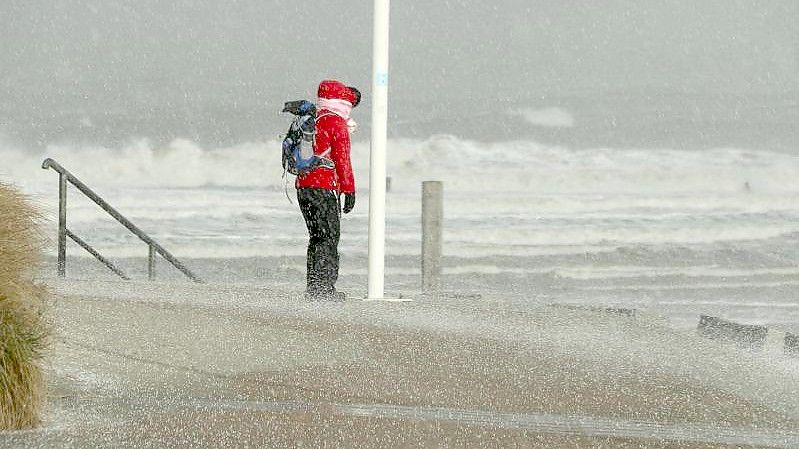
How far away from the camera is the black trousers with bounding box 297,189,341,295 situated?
11.8 m

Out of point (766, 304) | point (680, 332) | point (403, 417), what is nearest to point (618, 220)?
point (766, 304)

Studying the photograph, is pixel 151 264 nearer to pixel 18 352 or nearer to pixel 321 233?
pixel 321 233

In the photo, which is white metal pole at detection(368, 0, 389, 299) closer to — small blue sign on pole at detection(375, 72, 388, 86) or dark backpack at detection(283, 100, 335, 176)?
small blue sign on pole at detection(375, 72, 388, 86)

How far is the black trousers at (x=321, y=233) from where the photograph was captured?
11.8m

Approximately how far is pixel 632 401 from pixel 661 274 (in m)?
23.8

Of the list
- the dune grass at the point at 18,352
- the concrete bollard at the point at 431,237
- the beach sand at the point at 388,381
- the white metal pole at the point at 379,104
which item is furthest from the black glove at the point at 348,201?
the dune grass at the point at 18,352

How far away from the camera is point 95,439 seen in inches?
239

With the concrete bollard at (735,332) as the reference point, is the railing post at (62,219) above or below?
above

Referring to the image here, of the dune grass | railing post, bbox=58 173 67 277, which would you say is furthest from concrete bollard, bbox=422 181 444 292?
the dune grass

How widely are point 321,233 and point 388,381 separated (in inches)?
172

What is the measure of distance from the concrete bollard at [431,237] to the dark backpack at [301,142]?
373cm

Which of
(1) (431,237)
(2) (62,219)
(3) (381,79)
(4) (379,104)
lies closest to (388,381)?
(4) (379,104)

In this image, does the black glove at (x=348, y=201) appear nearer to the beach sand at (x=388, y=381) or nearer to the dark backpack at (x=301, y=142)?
the dark backpack at (x=301, y=142)

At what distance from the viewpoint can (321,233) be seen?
12.0 metres
